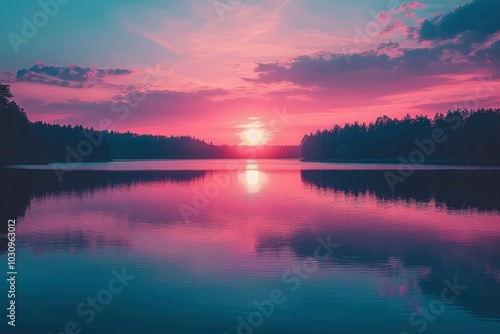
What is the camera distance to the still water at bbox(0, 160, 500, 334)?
14.2 metres

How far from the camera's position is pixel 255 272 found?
1966 centimetres

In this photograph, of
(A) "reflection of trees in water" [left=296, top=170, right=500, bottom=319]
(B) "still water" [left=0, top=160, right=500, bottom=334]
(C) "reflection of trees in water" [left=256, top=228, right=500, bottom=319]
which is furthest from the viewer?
(C) "reflection of trees in water" [left=256, top=228, right=500, bottom=319]

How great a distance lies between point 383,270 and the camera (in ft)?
65.6

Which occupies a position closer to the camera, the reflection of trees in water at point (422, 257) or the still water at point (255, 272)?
the still water at point (255, 272)

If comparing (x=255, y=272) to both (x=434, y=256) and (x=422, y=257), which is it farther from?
(x=434, y=256)

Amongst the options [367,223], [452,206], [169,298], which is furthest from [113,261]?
[452,206]

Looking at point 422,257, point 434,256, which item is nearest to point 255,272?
point 422,257

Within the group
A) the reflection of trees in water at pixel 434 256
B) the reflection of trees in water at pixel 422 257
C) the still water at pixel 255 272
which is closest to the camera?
the still water at pixel 255 272

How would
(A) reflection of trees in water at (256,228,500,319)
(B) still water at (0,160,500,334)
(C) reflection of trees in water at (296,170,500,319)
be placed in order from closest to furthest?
(B) still water at (0,160,500,334) → (C) reflection of trees in water at (296,170,500,319) → (A) reflection of trees in water at (256,228,500,319)

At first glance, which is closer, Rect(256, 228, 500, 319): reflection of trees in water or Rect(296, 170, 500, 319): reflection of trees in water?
Rect(296, 170, 500, 319): reflection of trees in water

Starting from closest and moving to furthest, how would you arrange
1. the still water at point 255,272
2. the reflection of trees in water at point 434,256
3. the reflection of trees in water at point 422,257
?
the still water at point 255,272, the reflection of trees in water at point 434,256, the reflection of trees in water at point 422,257

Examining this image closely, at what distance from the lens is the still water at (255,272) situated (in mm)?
14250

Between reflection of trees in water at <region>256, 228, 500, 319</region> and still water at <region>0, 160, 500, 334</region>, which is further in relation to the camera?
reflection of trees in water at <region>256, 228, 500, 319</region>

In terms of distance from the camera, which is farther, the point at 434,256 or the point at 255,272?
the point at 434,256
